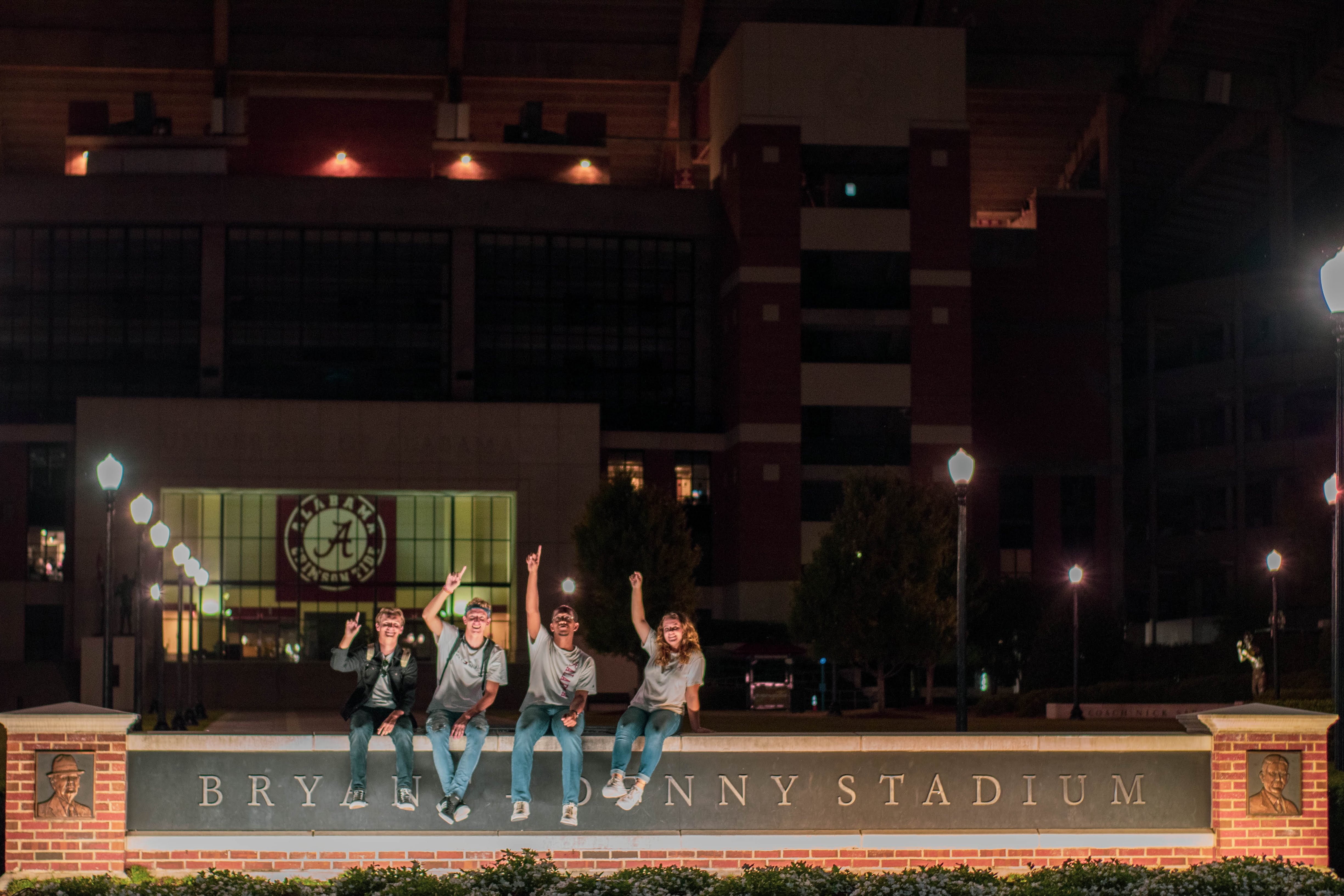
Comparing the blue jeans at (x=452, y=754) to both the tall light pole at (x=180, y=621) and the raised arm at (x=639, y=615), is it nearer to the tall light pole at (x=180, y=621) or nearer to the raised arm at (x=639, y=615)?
the raised arm at (x=639, y=615)

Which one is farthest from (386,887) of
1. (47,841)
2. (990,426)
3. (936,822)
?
(990,426)

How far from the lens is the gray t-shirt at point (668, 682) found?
1592cm

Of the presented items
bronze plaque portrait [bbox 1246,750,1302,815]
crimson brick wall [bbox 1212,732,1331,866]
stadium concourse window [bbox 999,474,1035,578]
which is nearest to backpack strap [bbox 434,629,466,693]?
crimson brick wall [bbox 1212,732,1331,866]

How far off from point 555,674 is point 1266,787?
6768mm

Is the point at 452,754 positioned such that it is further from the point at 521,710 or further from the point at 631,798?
the point at 631,798

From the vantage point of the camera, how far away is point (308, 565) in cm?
7144

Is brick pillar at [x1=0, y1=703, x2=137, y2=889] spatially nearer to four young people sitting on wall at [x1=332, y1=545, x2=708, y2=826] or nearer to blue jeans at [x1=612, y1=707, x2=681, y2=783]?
four young people sitting on wall at [x1=332, y1=545, x2=708, y2=826]

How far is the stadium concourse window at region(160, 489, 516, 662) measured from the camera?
71000 mm

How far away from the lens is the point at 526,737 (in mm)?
15695

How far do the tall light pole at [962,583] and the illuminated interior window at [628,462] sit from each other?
51587 mm

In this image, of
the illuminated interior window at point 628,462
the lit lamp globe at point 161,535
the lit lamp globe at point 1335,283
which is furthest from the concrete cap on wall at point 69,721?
the illuminated interior window at point 628,462

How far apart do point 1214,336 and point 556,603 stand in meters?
43.7

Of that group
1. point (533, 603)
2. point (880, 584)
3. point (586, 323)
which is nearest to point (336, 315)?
point (586, 323)

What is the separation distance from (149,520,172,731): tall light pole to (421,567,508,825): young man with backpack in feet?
71.0
